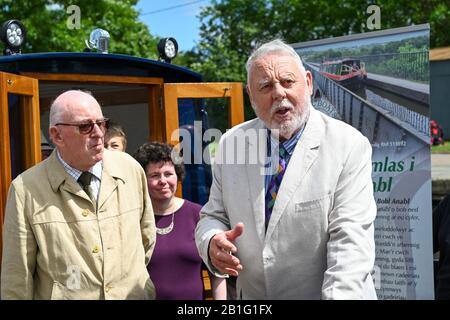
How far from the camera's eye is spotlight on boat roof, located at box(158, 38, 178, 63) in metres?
6.98

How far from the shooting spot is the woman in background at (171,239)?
157 inches

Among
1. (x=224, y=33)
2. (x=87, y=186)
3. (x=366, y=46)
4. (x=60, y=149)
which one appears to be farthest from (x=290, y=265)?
(x=224, y=33)

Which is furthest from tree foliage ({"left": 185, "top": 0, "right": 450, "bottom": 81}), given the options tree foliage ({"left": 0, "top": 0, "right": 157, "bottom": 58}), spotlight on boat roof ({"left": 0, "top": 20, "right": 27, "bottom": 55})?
spotlight on boat roof ({"left": 0, "top": 20, "right": 27, "bottom": 55})

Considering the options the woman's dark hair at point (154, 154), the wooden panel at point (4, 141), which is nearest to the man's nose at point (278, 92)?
the woman's dark hair at point (154, 154)

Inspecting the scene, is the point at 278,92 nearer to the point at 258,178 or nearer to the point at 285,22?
the point at 258,178

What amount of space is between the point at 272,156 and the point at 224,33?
96.9 ft

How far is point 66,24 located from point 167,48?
10.9m

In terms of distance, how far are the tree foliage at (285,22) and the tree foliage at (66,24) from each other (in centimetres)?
829

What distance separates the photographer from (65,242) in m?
2.85

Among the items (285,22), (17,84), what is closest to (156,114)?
Answer: (17,84)

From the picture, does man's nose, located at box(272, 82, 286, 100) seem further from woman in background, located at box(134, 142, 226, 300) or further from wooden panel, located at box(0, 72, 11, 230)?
wooden panel, located at box(0, 72, 11, 230)

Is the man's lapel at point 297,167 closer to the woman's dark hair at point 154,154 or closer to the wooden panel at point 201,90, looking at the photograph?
the woman's dark hair at point 154,154
